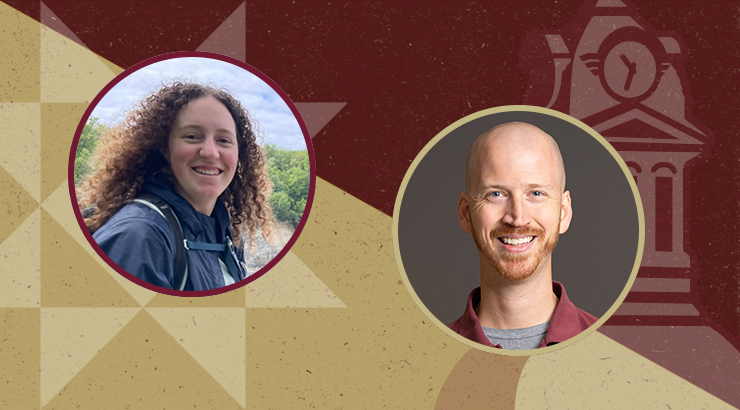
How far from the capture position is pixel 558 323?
8.28ft

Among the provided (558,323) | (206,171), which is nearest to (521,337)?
(558,323)

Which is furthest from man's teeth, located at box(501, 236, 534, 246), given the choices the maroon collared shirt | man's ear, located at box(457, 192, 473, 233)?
the maroon collared shirt

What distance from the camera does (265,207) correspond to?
255cm

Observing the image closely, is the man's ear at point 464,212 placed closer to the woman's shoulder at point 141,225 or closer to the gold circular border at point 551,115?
the gold circular border at point 551,115

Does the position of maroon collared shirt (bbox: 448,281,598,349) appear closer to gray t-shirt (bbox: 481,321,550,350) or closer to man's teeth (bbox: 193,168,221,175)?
gray t-shirt (bbox: 481,321,550,350)

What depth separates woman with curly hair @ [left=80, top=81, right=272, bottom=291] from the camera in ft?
8.05

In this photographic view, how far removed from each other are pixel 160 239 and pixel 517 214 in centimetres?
151

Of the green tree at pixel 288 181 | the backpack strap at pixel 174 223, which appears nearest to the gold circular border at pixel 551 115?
the green tree at pixel 288 181

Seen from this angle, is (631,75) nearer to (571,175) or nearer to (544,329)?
(571,175)

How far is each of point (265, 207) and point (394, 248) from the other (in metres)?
0.61

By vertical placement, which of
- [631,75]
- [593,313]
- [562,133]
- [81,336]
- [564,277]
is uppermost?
[631,75]

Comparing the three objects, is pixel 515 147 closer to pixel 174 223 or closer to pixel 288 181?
pixel 288 181

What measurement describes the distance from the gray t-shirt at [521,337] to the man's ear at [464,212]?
49 cm

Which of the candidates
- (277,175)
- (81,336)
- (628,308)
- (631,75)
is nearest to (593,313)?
(628,308)
